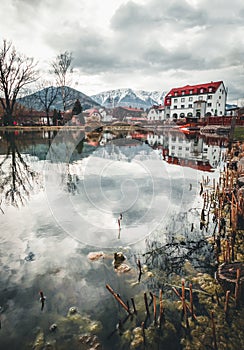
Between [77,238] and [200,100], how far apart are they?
282 feet

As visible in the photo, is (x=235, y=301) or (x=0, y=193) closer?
(x=235, y=301)

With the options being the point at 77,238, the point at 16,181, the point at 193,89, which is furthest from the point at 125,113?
the point at 77,238

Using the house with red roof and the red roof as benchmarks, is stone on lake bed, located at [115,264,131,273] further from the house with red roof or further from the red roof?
the red roof

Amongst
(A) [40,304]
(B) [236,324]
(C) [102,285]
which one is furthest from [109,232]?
(B) [236,324]

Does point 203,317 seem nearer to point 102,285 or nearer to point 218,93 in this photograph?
point 102,285

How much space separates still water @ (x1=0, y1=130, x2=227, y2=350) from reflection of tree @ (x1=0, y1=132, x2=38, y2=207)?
0.14ft

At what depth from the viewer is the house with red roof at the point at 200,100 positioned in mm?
79500

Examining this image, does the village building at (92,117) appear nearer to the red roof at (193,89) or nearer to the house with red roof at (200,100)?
the house with red roof at (200,100)

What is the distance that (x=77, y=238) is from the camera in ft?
19.2

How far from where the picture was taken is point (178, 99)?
88812mm

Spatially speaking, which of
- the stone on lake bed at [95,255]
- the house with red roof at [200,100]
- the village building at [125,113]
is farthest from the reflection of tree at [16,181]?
the village building at [125,113]

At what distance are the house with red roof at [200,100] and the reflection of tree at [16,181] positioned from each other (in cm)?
7420

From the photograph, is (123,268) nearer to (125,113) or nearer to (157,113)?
(157,113)

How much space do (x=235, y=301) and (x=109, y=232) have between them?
341 cm
